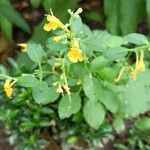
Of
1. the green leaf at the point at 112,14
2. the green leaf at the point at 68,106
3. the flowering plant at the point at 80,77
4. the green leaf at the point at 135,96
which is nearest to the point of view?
the flowering plant at the point at 80,77

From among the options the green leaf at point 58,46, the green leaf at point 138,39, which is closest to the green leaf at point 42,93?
the green leaf at point 58,46

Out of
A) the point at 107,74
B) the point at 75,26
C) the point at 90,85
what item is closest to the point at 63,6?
the point at 107,74

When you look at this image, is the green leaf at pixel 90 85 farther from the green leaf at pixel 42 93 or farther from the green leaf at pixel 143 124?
the green leaf at pixel 143 124

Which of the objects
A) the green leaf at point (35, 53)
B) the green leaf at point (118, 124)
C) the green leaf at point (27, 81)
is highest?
the green leaf at point (35, 53)

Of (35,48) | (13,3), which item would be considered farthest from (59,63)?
(13,3)

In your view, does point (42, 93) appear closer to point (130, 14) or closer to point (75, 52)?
point (75, 52)

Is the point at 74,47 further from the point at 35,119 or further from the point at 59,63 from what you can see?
the point at 35,119
